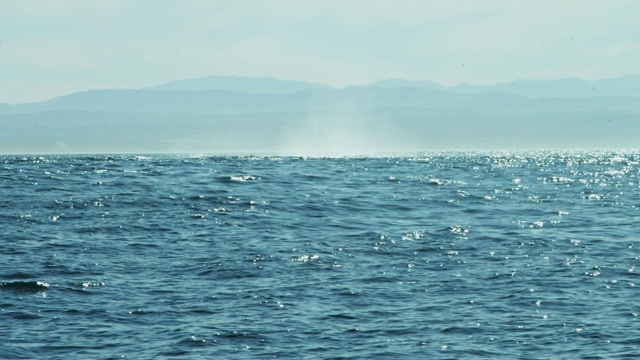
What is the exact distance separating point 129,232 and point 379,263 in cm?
1446

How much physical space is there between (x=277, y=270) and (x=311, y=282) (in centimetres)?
263

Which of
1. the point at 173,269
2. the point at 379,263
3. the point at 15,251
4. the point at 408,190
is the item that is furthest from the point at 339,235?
the point at 408,190

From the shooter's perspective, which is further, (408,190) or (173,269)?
(408,190)

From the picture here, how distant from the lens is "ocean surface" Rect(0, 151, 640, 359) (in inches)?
983

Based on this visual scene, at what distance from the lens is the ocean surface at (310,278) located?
24969 mm

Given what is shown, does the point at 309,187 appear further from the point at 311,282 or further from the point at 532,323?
the point at 532,323

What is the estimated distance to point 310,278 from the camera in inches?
1337

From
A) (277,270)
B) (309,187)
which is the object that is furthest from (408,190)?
(277,270)

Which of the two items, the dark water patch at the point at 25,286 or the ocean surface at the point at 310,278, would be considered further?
the dark water patch at the point at 25,286

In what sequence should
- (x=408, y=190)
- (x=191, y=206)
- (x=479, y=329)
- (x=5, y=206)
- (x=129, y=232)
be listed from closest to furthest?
(x=479, y=329)
(x=129, y=232)
(x=5, y=206)
(x=191, y=206)
(x=408, y=190)

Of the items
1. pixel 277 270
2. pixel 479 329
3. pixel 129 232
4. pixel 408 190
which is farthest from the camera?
pixel 408 190

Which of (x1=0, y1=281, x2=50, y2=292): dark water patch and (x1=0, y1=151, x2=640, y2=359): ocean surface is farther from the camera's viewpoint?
(x1=0, y1=281, x2=50, y2=292): dark water patch

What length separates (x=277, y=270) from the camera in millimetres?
35438

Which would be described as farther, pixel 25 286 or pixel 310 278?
pixel 310 278
